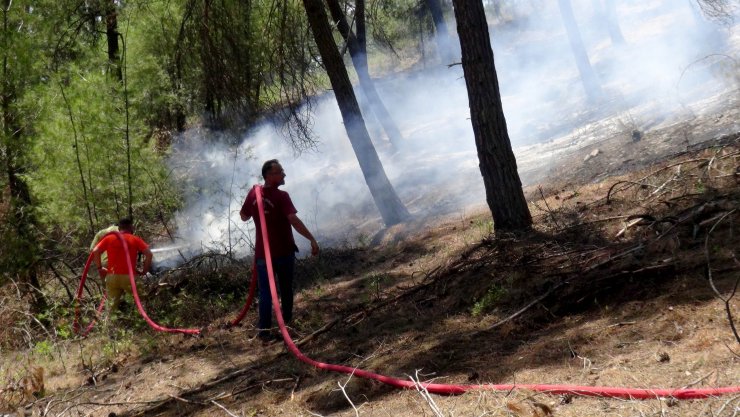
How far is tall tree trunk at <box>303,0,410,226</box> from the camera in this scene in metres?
10.9

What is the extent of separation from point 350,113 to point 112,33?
546 cm

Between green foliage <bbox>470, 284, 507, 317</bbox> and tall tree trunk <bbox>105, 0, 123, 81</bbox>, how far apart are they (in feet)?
23.3

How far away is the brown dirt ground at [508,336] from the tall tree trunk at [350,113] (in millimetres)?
4197

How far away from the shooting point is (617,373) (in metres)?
3.71

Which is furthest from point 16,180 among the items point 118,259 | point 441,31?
point 441,31

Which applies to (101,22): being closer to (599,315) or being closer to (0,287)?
(0,287)

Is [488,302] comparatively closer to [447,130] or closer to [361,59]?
[361,59]

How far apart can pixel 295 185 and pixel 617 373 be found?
58.9 ft

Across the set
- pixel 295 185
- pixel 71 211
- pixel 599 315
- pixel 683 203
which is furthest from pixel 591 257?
pixel 295 185

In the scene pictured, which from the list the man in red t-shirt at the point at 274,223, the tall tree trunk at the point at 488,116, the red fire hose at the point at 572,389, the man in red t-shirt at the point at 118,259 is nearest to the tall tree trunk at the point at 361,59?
the tall tree trunk at the point at 488,116

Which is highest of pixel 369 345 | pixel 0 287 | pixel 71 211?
pixel 71 211

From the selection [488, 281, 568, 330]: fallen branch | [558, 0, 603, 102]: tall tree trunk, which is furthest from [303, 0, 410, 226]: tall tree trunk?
[558, 0, 603, 102]: tall tree trunk

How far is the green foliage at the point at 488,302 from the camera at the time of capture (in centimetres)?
566

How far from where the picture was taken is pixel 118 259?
27.7 ft
